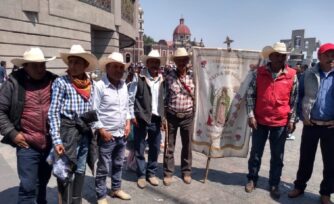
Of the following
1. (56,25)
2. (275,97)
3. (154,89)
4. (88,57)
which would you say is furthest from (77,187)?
(56,25)

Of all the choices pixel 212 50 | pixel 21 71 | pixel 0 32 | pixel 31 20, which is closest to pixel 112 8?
pixel 31 20

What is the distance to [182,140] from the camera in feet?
15.6

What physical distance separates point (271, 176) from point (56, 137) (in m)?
3.05

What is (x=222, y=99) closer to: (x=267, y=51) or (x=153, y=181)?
(x=267, y=51)

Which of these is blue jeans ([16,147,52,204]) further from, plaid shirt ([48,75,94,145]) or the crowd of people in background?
plaid shirt ([48,75,94,145])

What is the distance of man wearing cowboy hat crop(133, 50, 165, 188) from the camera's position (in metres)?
4.34

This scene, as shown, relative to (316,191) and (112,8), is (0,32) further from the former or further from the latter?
(316,191)

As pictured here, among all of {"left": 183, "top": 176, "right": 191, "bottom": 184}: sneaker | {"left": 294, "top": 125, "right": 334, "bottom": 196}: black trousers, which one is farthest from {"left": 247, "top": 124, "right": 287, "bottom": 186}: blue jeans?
{"left": 183, "top": 176, "right": 191, "bottom": 184}: sneaker

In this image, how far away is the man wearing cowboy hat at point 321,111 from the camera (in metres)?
3.87

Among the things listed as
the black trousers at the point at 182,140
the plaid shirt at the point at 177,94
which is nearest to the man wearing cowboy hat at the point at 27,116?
the plaid shirt at the point at 177,94

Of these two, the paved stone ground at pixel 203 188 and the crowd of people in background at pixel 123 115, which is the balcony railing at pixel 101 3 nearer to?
the paved stone ground at pixel 203 188

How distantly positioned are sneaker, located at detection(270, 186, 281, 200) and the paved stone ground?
0.19ft

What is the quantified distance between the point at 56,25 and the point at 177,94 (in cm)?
1319

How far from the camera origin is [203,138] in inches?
196
